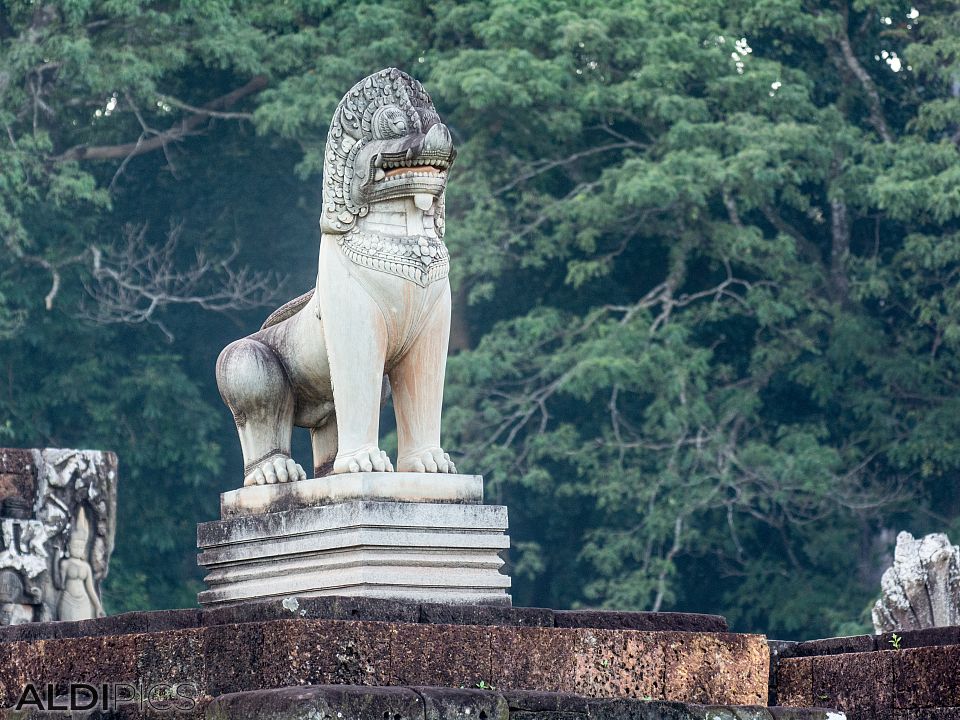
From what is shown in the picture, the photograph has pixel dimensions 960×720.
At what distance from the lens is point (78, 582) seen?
40.9 ft

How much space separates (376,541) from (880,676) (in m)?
1.96

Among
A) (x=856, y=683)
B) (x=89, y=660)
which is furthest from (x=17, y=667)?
(x=856, y=683)

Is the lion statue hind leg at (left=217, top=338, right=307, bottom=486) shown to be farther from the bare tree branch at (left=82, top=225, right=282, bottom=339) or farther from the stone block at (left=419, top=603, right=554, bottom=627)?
the bare tree branch at (left=82, top=225, right=282, bottom=339)

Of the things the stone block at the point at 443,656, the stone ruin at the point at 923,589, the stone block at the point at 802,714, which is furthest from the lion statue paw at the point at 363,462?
the stone ruin at the point at 923,589

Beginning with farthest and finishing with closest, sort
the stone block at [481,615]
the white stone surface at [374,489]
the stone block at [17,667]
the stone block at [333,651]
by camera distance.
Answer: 1. the white stone surface at [374,489]
2. the stone block at [17,667]
3. the stone block at [481,615]
4. the stone block at [333,651]

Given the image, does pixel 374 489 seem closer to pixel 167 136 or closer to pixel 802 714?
pixel 802 714

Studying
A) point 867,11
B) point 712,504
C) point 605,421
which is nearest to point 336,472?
point 712,504

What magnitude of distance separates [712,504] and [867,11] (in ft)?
18.6

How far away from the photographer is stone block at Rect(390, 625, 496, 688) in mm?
6664

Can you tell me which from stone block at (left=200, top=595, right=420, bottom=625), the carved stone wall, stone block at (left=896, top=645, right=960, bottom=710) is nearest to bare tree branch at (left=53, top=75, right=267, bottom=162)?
the carved stone wall

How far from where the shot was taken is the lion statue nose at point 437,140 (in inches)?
312

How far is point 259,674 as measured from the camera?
6.59 metres

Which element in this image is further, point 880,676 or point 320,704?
point 880,676

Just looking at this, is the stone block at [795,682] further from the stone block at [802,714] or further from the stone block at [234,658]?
the stone block at [234,658]
